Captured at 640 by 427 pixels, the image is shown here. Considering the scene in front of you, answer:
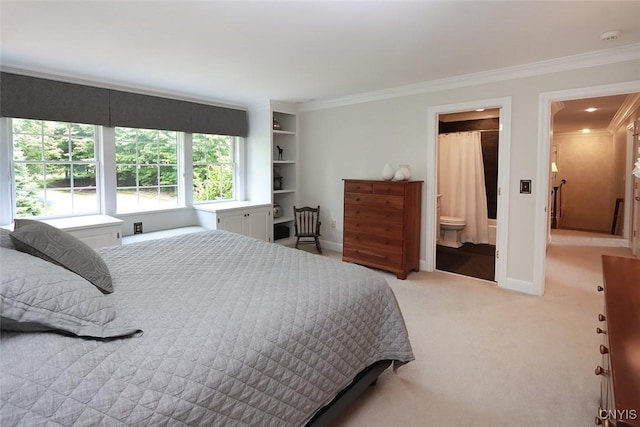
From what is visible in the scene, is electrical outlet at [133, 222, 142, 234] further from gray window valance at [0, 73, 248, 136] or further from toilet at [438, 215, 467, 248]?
toilet at [438, 215, 467, 248]

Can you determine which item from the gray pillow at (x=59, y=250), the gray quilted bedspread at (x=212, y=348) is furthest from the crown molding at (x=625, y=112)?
the gray pillow at (x=59, y=250)

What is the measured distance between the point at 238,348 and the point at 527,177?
3.40 metres

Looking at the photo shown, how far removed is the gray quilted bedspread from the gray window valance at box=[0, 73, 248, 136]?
2.27 metres

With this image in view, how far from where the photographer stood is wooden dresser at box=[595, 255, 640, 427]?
787 millimetres

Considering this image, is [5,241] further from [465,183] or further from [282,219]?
[465,183]

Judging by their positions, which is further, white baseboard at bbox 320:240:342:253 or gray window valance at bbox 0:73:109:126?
white baseboard at bbox 320:240:342:253

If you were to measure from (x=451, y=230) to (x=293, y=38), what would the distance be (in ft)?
13.8

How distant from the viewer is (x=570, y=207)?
7.84 m

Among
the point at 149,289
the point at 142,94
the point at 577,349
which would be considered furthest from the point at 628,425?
the point at 142,94

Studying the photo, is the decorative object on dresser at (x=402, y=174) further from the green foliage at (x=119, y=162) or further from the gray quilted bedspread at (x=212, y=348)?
the green foliage at (x=119, y=162)

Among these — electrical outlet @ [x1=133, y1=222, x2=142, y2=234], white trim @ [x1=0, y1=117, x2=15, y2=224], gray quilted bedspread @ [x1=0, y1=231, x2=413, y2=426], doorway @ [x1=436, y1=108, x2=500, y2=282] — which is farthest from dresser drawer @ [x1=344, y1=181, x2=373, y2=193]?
white trim @ [x1=0, y1=117, x2=15, y2=224]

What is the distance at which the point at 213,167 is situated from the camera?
5.34 metres

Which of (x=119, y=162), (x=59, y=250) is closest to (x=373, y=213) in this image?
(x=119, y=162)

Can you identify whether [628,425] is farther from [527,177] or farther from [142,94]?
[142,94]
